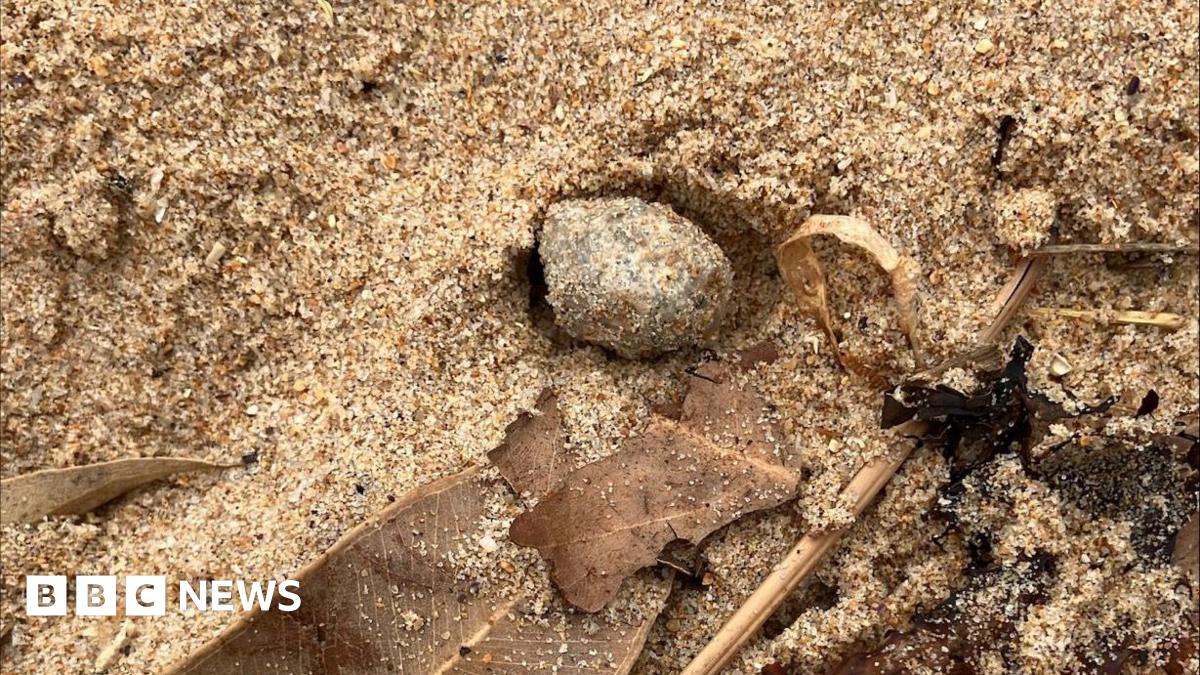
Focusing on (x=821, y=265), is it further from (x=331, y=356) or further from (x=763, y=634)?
(x=331, y=356)

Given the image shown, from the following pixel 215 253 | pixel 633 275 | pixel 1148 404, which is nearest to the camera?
pixel 633 275

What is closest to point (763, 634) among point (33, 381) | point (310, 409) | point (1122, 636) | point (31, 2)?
point (1122, 636)

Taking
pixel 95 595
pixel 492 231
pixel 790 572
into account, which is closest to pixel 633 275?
pixel 492 231

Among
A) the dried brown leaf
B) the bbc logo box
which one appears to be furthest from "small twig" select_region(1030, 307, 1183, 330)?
the bbc logo box

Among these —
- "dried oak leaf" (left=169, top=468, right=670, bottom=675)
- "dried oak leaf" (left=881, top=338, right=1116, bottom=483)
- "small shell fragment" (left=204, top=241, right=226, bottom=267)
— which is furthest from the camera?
"small shell fragment" (left=204, top=241, right=226, bottom=267)

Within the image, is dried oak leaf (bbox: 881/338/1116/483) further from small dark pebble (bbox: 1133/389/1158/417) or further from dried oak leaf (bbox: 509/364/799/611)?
dried oak leaf (bbox: 509/364/799/611)

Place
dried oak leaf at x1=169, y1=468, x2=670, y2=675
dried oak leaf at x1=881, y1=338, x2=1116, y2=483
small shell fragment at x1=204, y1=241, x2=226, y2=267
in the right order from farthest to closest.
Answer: small shell fragment at x1=204, y1=241, x2=226, y2=267 < dried oak leaf at x1=881, y1=338, x2=1116, y2=483 < dried oak leaf at x1=169, y1=468, x2=670, y2=675

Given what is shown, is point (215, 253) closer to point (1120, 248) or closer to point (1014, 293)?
point (1014, 293)
